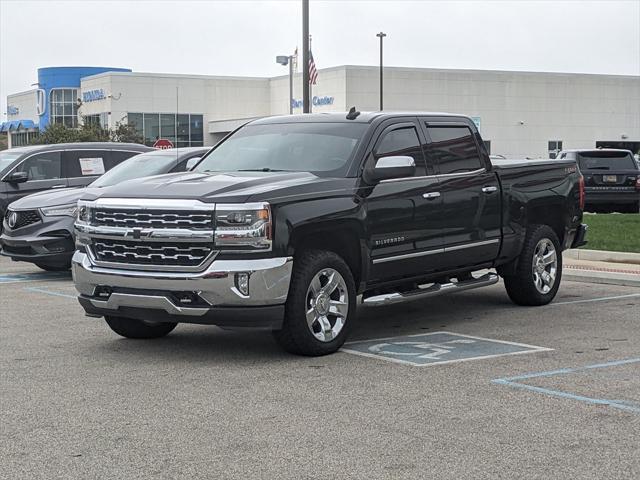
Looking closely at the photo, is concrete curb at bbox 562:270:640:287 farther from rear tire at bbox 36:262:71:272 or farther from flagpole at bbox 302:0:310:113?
→ flagpole at bbox 302:0:310:113

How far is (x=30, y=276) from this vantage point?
49.8 ft

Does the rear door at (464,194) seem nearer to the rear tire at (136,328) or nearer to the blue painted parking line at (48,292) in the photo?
the rear tire at (136,328)

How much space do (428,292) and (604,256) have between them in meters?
6.55

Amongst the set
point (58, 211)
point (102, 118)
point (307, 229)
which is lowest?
point (58, 211)

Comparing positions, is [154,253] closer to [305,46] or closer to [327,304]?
[327,304]

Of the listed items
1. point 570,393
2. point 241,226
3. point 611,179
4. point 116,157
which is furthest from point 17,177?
point 611,179

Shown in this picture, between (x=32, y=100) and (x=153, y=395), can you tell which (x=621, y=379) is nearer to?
(x=153, y=395)

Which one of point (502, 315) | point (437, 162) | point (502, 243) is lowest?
point (502, 315)

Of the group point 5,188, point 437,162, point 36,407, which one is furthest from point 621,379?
point 5,188

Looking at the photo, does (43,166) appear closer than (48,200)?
No

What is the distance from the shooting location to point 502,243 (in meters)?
10.7

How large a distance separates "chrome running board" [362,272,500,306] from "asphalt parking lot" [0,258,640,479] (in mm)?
360

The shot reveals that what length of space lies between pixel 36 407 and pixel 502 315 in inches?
215

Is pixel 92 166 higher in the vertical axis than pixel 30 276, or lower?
higher
